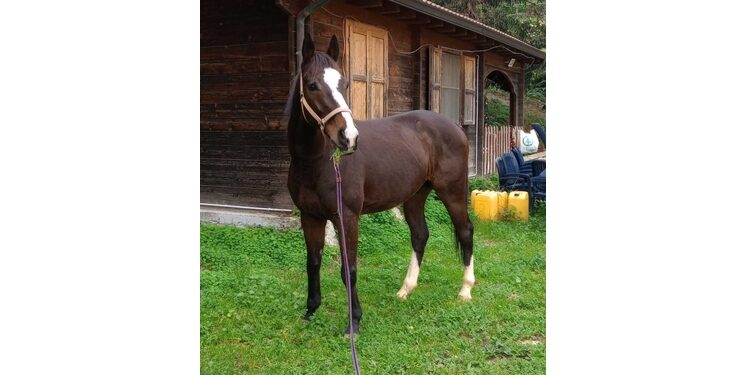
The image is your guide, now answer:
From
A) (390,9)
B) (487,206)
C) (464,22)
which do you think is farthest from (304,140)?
(464,22)

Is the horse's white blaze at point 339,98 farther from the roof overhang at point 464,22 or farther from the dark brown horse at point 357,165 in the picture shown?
the roof overhang at point 464,22

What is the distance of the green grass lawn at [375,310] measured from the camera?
10.7 ft

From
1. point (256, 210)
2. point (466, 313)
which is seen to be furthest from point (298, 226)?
point (466, 313)

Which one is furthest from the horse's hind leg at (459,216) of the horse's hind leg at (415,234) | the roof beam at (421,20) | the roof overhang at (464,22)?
the roof beam at (421,20)

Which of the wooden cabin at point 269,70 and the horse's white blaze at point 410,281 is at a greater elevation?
the wooden cabin at point 269,70

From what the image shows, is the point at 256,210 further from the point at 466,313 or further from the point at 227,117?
the point at 466,313

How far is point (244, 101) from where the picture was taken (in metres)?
6.49

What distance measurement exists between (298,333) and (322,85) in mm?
1620

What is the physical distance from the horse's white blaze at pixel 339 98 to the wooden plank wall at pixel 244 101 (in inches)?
125

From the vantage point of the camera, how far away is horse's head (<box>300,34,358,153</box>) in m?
2.97

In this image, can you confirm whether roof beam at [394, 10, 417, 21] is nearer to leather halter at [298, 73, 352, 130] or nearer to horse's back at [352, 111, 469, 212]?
horse's back at [352, 111, 469, 212]

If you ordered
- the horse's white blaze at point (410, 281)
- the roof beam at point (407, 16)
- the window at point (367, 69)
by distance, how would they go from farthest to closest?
1. the roof beam at point (407, 16)
2. the window at point (367, 69)
3. the horse's white blaze at point (410, 281)

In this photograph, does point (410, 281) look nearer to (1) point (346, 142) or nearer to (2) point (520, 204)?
(1) point (346, 142)
